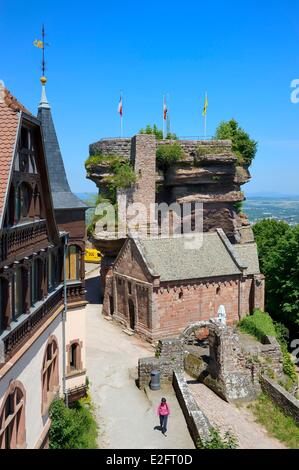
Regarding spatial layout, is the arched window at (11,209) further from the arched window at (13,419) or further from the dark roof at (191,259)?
the dark roof at (191,259)

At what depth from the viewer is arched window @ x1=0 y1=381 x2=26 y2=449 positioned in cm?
1180

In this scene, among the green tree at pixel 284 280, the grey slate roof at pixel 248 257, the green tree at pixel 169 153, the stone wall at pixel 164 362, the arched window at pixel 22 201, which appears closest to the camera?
the arched window at pixel 22 201

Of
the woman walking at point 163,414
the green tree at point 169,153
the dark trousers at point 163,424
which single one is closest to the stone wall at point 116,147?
the green tree at point 169,153

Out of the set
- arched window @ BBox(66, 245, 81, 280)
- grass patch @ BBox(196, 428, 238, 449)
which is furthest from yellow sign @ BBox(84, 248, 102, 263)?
grass patch @ BBox(196, 428, 238, 449)

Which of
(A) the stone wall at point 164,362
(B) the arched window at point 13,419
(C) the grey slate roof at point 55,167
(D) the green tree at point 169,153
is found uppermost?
(D) the green tree at point 169,153

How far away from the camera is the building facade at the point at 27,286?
1154 cm

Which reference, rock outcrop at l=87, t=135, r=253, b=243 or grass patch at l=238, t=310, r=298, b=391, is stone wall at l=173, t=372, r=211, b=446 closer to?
grass patch at l=238, t=310, r=298, b=391

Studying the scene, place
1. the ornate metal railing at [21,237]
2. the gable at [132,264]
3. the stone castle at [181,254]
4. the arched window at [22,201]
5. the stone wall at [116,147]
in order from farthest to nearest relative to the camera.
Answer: the stone wall at [116,147]
the stone castle at [181,254]
the gable at [132,264]
the arched window at [22,201]
the ornate metal railing at [21,237]

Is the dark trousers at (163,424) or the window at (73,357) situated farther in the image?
the dark trousers at (163,424)

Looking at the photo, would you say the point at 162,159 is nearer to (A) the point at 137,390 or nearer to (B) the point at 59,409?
(A) the point at 137,390

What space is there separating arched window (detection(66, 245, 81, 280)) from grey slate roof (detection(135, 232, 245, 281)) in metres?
14.4

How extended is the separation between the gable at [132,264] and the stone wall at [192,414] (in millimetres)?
10778

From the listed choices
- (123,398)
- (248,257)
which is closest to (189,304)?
(248,257)

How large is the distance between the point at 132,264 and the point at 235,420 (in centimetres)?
1618
